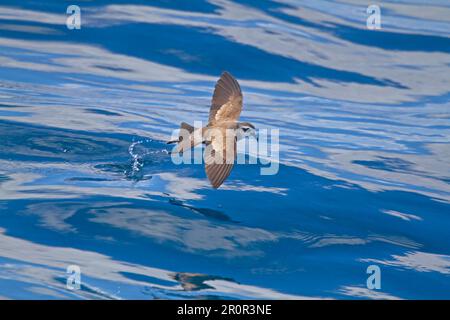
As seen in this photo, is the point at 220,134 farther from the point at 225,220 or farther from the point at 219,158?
the point at 225,220

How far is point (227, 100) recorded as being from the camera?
7.13m

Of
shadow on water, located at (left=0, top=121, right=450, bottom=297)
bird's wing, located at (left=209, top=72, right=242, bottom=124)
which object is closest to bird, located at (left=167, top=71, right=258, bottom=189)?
bird's wing, located at (left=209, top=72, right=242, bottom=124)

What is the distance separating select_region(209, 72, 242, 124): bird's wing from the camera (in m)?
7.05

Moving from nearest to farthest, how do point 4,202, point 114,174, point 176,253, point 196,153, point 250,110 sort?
point 176,253, point 4,202, point 114,174, point 196,153, point 250,110

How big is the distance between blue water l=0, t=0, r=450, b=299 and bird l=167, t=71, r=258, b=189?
→ 0.72m

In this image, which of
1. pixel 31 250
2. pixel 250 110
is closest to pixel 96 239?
pixel 31 250

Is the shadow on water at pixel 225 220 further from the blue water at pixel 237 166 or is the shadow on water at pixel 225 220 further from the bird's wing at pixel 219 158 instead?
the bird's wing at pixel 219 158

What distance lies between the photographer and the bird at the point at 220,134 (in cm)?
609

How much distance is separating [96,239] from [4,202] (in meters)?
0.94

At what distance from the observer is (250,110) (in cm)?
1016

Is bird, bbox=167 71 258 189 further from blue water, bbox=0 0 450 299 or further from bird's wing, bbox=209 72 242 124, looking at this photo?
blue water, bbox=0 0 450 299

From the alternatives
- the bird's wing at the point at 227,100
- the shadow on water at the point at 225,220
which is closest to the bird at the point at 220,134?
the bird's wing at the point at 227,100

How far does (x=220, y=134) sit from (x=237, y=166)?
1641 millimetres

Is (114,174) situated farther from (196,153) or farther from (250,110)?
(250,110)
